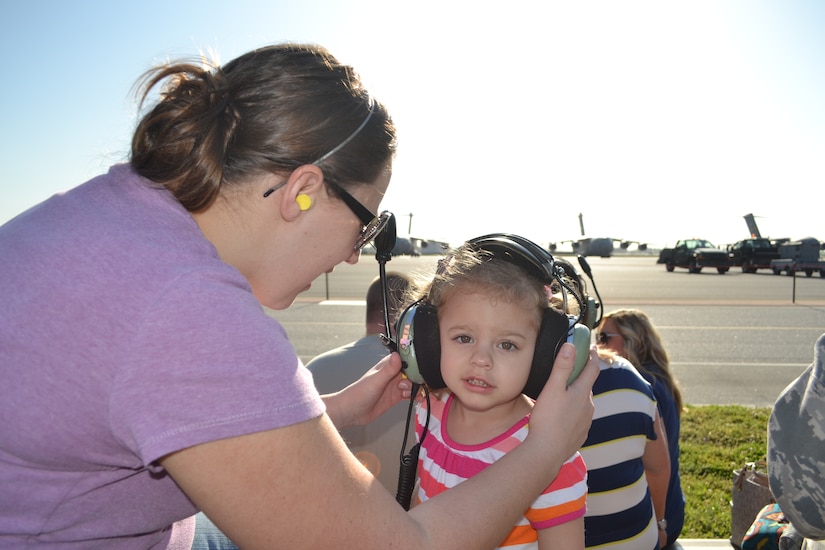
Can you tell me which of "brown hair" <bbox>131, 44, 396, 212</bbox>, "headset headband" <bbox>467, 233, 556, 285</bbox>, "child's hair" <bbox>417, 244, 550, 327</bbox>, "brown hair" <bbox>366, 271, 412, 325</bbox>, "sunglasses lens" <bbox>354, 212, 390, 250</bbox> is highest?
"brown hair" <bbox>131, 44, 396, 212</bbox>

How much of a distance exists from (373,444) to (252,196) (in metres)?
1.89

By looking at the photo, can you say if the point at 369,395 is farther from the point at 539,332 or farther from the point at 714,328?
the point at 714,328

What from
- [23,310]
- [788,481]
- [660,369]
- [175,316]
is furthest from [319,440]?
[660,369]

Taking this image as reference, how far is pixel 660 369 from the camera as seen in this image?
4.17m

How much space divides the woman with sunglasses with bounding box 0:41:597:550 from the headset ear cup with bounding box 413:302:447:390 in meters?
0.44

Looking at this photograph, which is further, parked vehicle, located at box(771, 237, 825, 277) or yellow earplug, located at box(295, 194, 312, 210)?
parked vehicle, located at box(771, 237, 825, 277)

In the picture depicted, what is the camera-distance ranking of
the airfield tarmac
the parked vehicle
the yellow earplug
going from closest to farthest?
the yellow earplug, the airfield tarmac, the parked vehicle

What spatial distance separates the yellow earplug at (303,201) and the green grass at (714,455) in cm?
419

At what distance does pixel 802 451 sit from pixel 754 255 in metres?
43.6

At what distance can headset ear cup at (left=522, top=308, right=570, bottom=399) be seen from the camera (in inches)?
76.0

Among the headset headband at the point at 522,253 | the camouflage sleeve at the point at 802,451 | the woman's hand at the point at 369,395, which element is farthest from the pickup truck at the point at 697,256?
the headset headband at the point at 522,253

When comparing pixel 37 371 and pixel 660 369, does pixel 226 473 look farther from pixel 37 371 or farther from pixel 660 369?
pixel 660 369

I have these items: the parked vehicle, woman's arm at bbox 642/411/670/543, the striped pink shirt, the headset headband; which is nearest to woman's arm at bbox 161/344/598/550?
the striped pink shirt

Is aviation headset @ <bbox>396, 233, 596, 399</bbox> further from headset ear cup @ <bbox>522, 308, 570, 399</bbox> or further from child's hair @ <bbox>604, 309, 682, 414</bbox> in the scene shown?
child's hair @ <bbox>604, 309, 682, 414</bbox>
